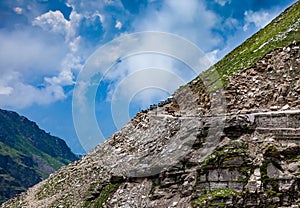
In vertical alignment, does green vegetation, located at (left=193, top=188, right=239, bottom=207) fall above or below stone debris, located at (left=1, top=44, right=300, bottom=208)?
below

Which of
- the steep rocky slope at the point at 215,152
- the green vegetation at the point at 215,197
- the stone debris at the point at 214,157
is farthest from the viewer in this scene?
the steep rocky slope at the point at 215,152

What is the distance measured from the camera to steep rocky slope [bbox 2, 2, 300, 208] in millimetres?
17750

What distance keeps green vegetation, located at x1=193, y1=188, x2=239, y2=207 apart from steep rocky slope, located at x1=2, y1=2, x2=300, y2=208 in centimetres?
5

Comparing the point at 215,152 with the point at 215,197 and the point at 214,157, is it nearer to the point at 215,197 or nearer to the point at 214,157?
the point at 214,157

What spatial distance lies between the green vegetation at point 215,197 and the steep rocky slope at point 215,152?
46 mm

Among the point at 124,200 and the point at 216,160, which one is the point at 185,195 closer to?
Result: the point at 216,160

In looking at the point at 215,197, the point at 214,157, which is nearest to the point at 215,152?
the point at 214,157

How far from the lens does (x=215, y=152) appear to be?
2006 centimetres

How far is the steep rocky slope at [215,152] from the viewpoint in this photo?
17.8 m

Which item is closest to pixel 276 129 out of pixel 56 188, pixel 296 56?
pixel 296 56

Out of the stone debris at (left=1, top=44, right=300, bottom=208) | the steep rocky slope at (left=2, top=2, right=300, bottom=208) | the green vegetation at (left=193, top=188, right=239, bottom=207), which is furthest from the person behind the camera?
the steep rocky slope at (left=2, top=2, right=300, bottom=208)

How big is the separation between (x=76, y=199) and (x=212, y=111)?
466 inches

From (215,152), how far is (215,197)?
3133 mm

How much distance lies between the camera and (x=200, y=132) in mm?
22438
